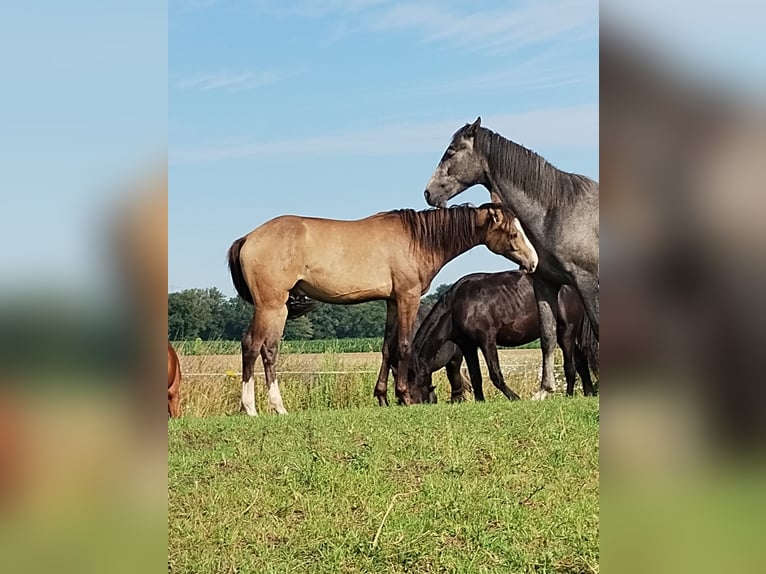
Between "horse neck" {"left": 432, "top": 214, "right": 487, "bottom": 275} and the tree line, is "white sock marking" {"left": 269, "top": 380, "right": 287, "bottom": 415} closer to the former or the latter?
the tree line

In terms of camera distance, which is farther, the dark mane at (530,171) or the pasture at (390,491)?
the dark mane at (530,171)

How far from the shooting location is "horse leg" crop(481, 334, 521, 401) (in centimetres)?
749

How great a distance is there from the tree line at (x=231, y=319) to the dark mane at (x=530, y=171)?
2190mm

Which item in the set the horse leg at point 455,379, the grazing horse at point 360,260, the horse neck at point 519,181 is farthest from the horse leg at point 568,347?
the horse leg at point 455,379

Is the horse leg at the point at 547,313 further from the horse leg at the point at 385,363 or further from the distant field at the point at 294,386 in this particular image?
the distant field at the point at 294,386

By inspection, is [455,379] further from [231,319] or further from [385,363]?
[231,319]

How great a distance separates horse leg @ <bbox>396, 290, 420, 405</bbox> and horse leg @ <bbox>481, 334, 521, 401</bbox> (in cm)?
115

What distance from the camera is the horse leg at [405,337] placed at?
22.0ft

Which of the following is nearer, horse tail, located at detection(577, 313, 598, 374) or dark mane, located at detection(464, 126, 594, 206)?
dark mane, located at detection(464, 126, 594, 206)

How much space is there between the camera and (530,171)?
20.4 feet

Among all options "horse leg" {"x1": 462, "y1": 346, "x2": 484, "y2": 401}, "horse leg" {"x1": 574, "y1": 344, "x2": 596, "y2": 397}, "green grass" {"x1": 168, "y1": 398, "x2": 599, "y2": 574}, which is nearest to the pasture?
"green grass" {"x1": 168, "y1": 398, "x2": 599, "y2": 574}
